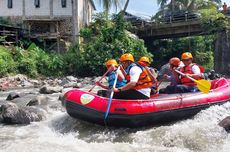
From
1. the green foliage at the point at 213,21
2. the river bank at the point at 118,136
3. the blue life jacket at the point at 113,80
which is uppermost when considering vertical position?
the green foliage at the point at 213,21

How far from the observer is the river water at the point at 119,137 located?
708 cm

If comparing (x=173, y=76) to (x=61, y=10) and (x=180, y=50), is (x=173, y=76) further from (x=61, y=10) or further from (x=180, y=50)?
(x=180, y=50)

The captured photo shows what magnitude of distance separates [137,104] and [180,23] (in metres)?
23.4

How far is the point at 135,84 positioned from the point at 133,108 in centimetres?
53

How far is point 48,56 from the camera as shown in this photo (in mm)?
27266

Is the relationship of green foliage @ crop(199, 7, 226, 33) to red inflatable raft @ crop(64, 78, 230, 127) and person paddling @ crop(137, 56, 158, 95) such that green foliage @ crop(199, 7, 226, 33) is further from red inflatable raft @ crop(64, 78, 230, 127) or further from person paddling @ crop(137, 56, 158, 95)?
red inflatable raft @ crop(64, 78, 230, 127)

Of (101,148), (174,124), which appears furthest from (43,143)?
(174,124)

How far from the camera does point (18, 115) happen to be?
9.56 meters

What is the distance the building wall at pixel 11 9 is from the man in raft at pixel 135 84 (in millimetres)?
24791

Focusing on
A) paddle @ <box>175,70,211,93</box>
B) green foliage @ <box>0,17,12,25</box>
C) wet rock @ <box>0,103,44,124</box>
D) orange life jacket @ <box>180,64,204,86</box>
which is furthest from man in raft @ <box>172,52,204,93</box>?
green foliage @ <box>0,17,12,25</box>

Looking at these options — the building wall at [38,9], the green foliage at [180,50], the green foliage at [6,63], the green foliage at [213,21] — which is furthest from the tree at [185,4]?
Result: the green foliage at [6,63]

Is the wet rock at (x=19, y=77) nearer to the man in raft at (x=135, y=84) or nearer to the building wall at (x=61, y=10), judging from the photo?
the building wall at (x=61, y=10)

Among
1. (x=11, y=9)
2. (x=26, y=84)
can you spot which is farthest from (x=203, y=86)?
(x=11, y=9)

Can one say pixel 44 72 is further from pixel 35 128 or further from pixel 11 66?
pixel 35 128
